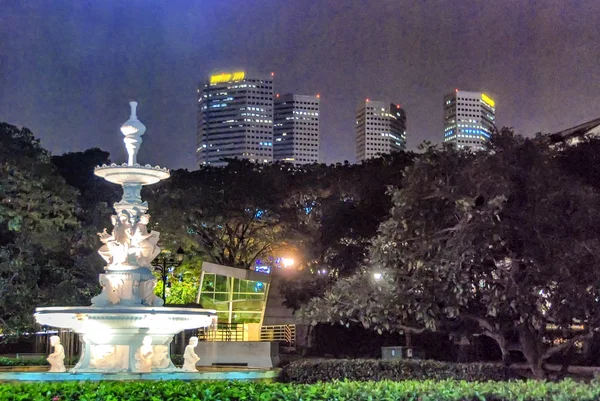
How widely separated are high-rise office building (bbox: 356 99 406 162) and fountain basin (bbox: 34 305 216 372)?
5170 inches

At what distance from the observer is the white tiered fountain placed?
56.4 ft

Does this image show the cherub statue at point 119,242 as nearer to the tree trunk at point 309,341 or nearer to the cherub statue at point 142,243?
the cherub statue at point 142,243

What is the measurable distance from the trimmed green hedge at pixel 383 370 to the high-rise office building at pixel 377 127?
128375mm

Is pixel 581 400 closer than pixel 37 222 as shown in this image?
Yes

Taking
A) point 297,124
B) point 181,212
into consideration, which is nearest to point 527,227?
point 181,212

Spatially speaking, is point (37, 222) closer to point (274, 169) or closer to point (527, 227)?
point (274, 169)

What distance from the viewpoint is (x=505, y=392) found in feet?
33.1

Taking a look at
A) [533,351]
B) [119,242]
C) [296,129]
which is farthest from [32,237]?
[296,129]

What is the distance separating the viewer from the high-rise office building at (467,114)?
137m

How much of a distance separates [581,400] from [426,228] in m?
10.3

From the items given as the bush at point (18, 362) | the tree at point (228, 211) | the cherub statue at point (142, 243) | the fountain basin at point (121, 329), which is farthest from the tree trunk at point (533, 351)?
the tree at point (228, 211)

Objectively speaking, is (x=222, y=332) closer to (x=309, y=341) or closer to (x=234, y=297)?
(x=234, y=297)

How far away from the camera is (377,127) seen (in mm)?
151000

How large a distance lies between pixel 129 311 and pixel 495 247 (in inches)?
341
